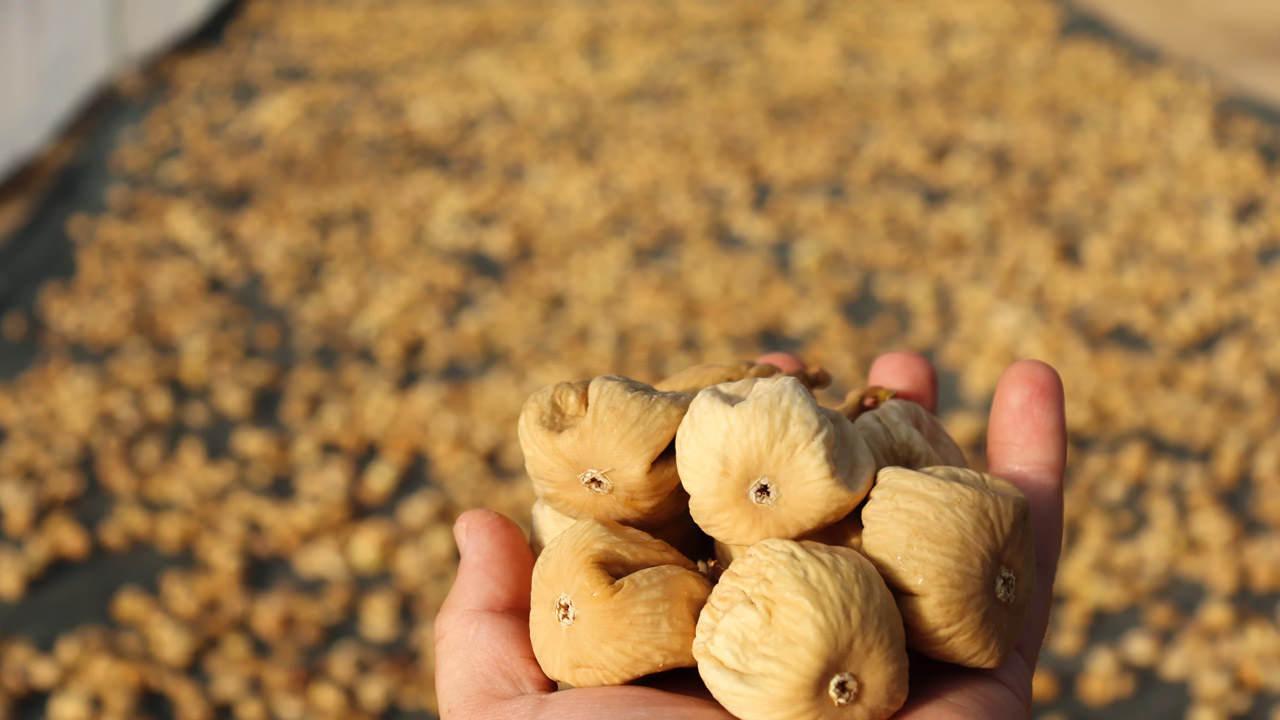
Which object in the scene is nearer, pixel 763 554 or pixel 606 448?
pixel 763 554

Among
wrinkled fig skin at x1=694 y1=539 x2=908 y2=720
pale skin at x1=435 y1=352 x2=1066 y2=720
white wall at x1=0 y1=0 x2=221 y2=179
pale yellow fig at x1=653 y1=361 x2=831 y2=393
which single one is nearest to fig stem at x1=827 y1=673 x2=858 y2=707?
wrinkled fig skin at x1=694 y1=539 x2=908 y2=720

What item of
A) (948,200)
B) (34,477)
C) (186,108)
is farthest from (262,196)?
(948,200)

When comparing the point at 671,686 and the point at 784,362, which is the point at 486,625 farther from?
the point at 784,362

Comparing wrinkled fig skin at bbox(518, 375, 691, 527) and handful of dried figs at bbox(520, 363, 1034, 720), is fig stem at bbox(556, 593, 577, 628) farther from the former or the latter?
wrinkled fig skin at bbox(518, 375, 691, 527)

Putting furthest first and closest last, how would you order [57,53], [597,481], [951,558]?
[57,53], [597,481], [951,558]

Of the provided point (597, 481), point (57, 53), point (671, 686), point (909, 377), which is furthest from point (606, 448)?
point (57, 53)

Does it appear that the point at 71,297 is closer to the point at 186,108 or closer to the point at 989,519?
the point at 186,108

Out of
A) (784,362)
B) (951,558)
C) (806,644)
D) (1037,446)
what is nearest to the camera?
(806,644)
